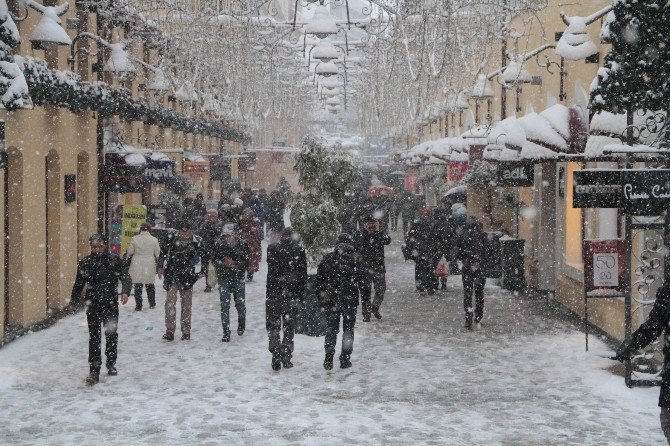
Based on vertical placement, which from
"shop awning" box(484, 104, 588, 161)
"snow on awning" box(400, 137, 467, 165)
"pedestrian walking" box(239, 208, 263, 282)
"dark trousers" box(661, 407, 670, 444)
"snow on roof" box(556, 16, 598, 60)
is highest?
"snow on roof" box(556, 16, 598, 60)

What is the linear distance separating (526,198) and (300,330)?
35.9 feet

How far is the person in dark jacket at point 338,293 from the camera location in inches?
455

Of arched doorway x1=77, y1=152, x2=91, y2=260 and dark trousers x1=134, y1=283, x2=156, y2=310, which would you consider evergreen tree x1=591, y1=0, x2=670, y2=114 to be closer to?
dark trousers x1=134, y1=283, x2=156, y2=310

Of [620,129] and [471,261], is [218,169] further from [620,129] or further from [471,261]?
[620,129]

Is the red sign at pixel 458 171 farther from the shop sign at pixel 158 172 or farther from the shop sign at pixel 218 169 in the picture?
Result: the shop sign at pixel 218 169

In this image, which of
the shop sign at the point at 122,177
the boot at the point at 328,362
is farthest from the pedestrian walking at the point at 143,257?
the boot at the point at 328,362

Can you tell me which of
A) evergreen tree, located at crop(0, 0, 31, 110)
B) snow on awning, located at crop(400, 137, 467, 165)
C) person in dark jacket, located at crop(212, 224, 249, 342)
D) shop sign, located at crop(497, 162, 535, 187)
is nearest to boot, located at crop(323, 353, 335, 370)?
person in dark jacket, located at crop(212, 224, 249, 342)

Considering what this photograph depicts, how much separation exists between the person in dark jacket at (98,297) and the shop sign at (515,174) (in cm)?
1013

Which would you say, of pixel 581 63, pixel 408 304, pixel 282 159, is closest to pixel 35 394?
pixel 408 304

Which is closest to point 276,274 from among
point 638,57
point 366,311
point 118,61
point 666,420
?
point 366,311

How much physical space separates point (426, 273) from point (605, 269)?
7635mm

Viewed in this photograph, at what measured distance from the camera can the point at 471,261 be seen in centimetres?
1475

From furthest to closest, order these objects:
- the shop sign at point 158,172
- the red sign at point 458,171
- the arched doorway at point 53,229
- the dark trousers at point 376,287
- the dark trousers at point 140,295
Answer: the red sign at point 458,171
the shop sign at point 158,172
the arched doorway at point 53,229
the dark trousers at point 140,295
the dark trousers at point 376,287

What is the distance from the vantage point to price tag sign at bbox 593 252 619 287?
1169cm
